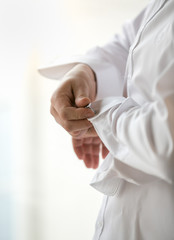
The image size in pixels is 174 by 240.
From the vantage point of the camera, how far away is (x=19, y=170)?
1267 millimetres

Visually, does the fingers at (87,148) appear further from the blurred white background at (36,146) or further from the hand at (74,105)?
the blurred white background at (36,146)

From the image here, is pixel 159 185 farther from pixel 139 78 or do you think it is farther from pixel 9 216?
pixel 9 216

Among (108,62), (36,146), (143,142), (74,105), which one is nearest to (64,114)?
(74,105)

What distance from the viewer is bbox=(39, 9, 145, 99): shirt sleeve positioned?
1.83ft

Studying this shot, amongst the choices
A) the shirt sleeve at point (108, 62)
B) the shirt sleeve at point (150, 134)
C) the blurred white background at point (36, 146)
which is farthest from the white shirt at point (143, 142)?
the blurred white background at point (36, 146)

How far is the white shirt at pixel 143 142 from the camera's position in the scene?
10.7 inches

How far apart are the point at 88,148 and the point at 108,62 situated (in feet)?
0.66

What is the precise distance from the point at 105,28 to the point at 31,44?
1.48 feet

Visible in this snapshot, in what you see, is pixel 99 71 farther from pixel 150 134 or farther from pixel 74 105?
pixel 150 134

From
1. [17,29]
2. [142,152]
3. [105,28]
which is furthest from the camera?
[105,28]

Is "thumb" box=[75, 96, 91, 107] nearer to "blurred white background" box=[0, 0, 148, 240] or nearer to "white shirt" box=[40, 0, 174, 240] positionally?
"white shirt" box=[40, 0, 174, 240]

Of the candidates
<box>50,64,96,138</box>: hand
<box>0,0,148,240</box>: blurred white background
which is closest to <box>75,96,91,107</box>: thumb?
<box>50,64,96,138</box>: hand

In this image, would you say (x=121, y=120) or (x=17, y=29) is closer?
(x=121, y=120)

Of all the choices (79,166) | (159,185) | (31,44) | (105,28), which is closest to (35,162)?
(79,166)
